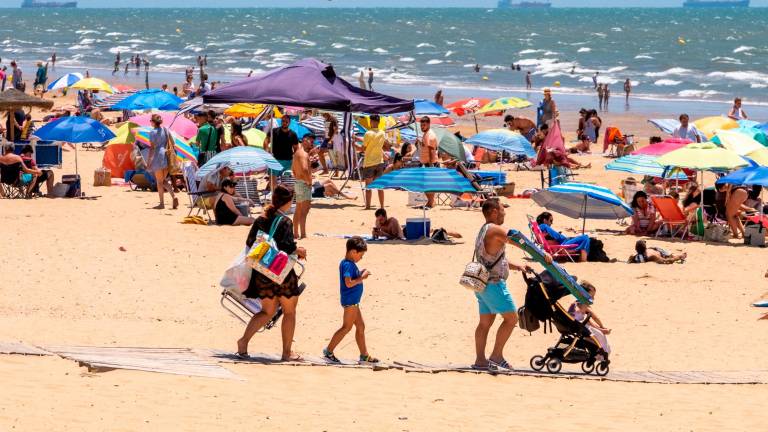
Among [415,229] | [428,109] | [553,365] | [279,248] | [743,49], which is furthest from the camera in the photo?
[743,49]

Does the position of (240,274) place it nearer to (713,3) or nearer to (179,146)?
(179,146)

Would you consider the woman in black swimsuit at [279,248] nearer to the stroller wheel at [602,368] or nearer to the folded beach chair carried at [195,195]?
the stroller wheel at [602,368]

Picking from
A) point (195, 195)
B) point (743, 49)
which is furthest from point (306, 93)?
point (743, 49)

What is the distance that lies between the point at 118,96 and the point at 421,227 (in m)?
14.5

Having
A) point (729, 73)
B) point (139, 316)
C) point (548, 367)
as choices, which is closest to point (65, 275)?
point (139, 316)

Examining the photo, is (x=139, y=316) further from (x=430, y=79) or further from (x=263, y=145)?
(x=430, y=79)

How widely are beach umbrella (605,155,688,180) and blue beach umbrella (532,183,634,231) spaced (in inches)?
77.1

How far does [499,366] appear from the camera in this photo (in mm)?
8625

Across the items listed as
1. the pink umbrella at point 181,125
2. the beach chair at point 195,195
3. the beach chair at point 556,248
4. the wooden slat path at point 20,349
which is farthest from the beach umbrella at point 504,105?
the wooden slat path at point 20,349

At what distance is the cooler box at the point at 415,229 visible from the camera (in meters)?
14.4

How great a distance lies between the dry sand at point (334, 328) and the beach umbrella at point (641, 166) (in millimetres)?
777

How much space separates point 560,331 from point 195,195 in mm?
8036

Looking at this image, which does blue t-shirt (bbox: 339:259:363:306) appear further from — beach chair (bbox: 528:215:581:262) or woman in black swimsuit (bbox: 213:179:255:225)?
woman in black swimsuit (bbox: 213:179:255:225)

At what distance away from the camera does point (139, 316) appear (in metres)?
10.2
